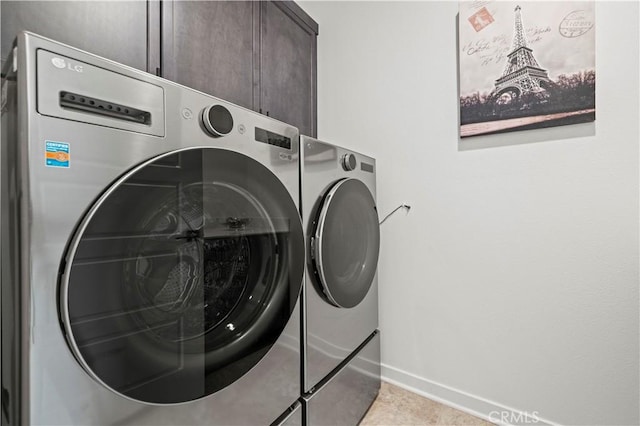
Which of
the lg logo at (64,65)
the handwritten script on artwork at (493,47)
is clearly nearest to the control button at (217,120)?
the lg logo at (64,65)

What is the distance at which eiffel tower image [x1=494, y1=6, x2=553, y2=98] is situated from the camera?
127 cm

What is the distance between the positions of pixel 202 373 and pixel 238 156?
1.81 ft

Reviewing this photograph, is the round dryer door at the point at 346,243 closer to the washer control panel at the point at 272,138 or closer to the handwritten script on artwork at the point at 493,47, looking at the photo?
the washer control panel at the point at 272,138

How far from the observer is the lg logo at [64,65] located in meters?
0.54

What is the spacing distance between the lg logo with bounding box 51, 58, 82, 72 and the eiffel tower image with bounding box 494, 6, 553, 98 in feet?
4.94

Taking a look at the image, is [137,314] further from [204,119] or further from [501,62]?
[501,62]

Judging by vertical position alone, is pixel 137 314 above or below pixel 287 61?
below

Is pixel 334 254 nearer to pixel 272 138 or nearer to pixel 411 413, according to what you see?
pixel 272 138

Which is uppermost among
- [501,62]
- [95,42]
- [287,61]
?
[287,61]

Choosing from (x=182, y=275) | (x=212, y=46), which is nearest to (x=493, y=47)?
(x=212, y=46)

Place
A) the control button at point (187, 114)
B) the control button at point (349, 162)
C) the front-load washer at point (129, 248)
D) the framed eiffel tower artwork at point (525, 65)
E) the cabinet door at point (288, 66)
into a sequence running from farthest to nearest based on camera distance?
the cabinet door at point (288, 66)
the control button at point (349, 162)
the framed eiffel tower artwork at point (525, 65)
the control button at point (187, 114)
the front-load washer at point (129, 248)

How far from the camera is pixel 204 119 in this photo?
0.75 metres

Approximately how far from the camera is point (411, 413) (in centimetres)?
143

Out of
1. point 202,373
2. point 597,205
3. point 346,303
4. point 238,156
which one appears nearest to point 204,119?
point 238,156
